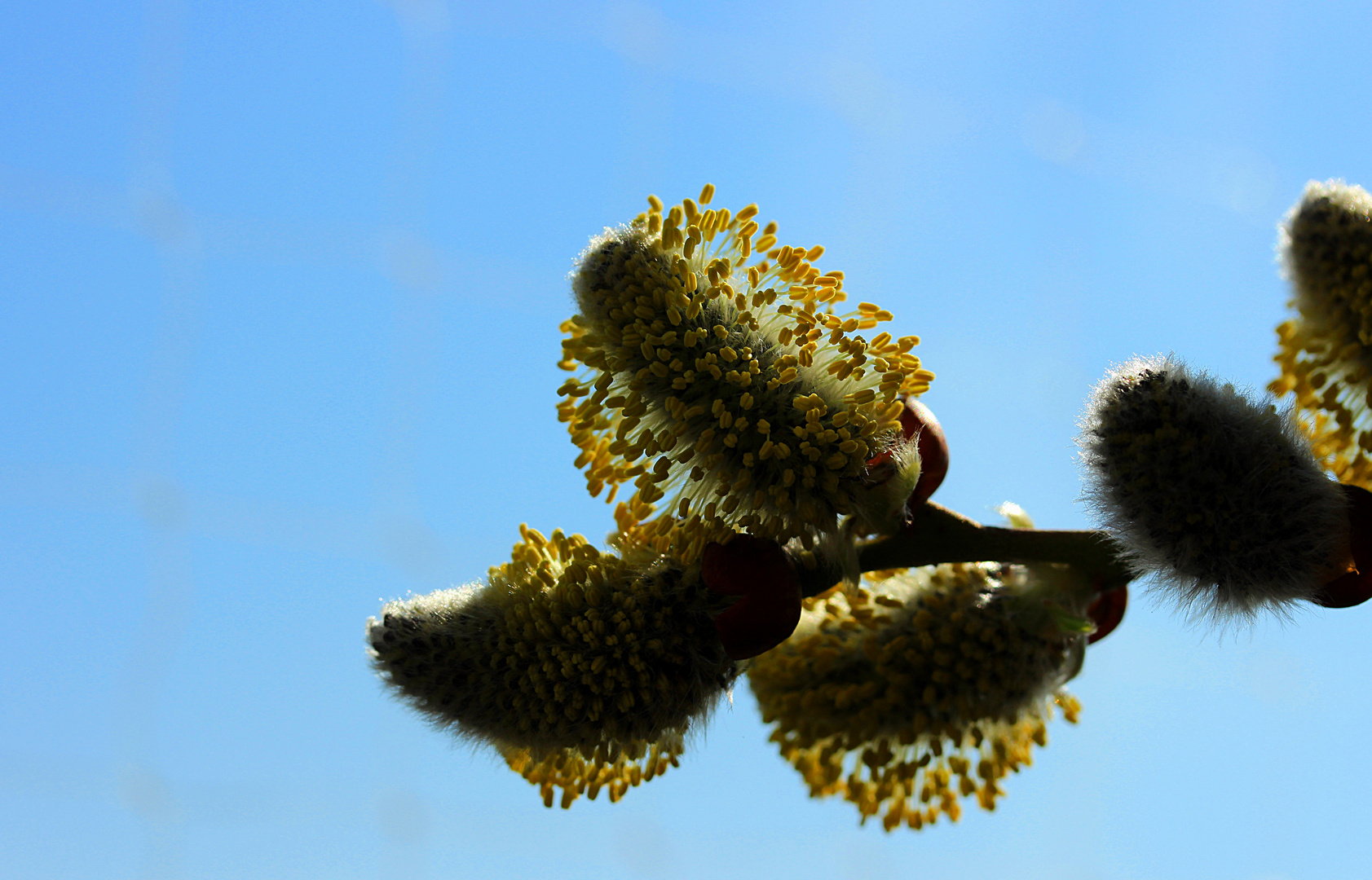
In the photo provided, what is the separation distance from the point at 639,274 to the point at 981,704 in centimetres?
87

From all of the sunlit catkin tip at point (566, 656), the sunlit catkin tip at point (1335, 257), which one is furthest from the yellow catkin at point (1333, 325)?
the sunlit catkin tip at point (566, 656)

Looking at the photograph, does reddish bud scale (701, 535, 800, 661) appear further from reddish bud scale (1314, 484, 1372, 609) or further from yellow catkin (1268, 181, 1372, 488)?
yellow catkin (1268, 181, 1372, 488)

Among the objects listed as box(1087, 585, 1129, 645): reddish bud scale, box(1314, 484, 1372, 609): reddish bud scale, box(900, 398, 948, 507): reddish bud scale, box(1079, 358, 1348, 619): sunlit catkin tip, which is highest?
box(900, 398, 948, 507): reddish bud scale

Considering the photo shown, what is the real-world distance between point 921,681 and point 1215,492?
2.01 feet

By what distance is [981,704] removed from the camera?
1789 mm

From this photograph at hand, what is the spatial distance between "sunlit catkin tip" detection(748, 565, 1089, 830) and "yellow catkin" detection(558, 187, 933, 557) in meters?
0.31

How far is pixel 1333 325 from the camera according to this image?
5.47ft

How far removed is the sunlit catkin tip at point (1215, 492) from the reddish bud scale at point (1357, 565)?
0.08 feet

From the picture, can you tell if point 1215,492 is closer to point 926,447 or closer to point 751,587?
point 926,447

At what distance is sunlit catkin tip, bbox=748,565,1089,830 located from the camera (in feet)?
5.79

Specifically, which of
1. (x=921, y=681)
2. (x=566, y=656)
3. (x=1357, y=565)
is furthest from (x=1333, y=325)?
(x=566, y=656)

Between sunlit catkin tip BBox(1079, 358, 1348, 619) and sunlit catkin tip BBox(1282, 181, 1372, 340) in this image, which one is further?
sunlit catkin tip BBox(1282, 181, 1372, 340)

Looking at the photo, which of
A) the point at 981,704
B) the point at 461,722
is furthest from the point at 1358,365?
the point at 461,722

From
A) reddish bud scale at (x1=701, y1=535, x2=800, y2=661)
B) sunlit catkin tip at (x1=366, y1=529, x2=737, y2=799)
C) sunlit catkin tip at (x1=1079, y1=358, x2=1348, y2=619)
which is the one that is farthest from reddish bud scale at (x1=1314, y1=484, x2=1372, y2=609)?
sunlit catkin tip at (x1=366, y1=529, x2=737, y2=799)
